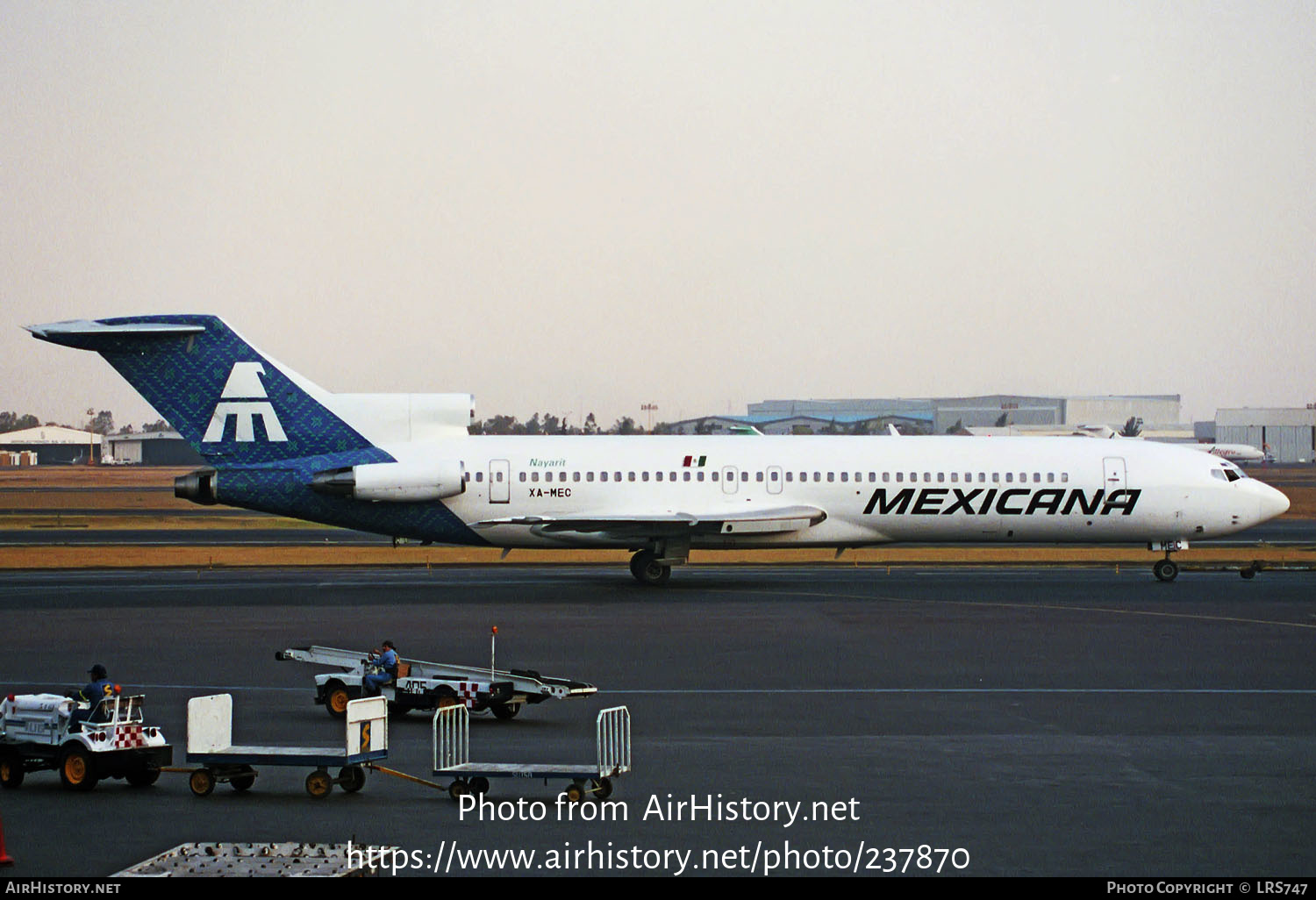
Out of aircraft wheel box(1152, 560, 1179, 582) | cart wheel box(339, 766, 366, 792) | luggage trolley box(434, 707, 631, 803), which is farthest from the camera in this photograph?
aircraft wheel box(1152, 560, 1179, 582)

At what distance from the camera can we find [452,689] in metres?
19.9

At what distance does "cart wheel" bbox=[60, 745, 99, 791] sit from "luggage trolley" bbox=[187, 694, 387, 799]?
1111 mm

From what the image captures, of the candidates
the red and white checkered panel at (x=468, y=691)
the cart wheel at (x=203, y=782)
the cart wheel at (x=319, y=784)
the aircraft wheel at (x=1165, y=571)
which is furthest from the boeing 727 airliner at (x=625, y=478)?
the cart wheel at (x=203, y=782)

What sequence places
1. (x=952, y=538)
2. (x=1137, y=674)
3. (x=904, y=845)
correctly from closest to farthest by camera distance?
(x=904, y=845)
(x=1137, y=674)
(x=952, y=538)

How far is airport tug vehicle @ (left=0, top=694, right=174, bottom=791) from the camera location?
15.8m

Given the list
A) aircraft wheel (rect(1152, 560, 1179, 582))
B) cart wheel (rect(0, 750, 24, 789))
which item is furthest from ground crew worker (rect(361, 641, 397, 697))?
aircraft wheel (rect(1152, 560, 1179, 582))

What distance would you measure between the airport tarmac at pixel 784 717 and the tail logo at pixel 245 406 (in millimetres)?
4321

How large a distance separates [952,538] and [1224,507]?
816 cm

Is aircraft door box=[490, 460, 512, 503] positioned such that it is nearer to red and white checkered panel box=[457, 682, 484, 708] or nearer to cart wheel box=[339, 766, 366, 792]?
red and white checkered panel box=[457, 682, 484, 708]

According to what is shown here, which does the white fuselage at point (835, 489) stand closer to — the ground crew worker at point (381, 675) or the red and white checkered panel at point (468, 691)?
the ground crew worker at point (381, 675)

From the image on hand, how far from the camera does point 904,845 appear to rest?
Result: 13.1 metres

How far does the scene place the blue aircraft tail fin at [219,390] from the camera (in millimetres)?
37688

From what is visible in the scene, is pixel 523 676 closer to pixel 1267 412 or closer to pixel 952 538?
pixel 952 538
